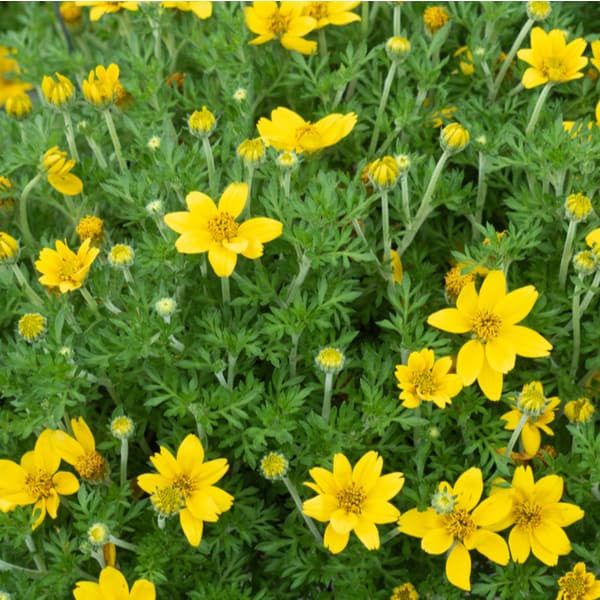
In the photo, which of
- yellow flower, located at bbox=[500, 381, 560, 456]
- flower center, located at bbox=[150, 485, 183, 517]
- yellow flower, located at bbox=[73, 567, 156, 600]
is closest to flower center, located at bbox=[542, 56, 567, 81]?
yellow flower, located at bbox=[500, 381, 560, 456]

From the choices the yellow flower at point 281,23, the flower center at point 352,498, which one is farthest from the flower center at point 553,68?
the flower center at point 352,498

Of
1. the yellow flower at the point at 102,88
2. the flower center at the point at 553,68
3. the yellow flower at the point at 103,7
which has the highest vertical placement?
the yellow flower at the point at 103,7

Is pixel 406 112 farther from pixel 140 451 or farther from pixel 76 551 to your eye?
pixel 76 551

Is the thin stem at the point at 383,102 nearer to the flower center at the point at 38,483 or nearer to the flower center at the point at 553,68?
the flower center at the point at 553,68

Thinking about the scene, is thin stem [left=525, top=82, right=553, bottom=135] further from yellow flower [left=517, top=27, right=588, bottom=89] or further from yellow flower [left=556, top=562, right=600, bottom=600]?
yellow flower [left=556, top=562, right=600, bottom=600]

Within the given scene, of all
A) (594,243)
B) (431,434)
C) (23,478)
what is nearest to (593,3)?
(594,243)

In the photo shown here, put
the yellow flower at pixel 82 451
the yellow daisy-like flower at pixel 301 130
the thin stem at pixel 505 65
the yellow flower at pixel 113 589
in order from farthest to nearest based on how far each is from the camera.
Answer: the thin stem at pixel 505 65, the yellow daisy-like flower at pixel 301 130, the yellow flower at pixel 82 451, the yellow flower at pixel 113 589

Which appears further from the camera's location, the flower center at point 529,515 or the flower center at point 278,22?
the flower center at point 278,22
